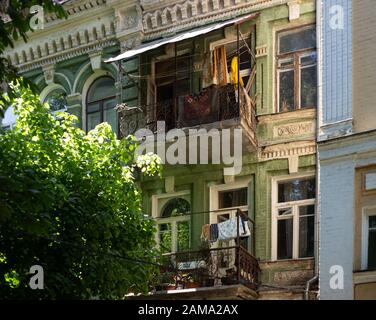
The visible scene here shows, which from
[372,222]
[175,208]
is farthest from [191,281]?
[372,222]

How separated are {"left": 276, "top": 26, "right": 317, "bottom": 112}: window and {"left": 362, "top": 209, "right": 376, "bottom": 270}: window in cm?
273

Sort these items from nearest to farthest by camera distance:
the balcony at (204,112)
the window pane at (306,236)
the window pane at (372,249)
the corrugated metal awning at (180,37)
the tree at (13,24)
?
the tree at (13,24)
the window pane at (372,249)
the window pane at (306,236)
the balcony at (204,112)
the corrugated metal awning at (180,37)

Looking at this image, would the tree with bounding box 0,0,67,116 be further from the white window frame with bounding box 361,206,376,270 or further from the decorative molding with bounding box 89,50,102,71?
the decorative molding with bounding box 89,50,102,71

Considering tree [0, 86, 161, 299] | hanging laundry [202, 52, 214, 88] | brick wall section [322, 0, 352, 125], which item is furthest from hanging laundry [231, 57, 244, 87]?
tree [0, 86, 161, 299]

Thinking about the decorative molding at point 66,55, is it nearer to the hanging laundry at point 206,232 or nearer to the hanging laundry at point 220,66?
the hanging laundry at point 220,66

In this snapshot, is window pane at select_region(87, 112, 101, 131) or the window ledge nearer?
the window ledge

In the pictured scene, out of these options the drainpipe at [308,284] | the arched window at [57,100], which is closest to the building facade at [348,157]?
the drainpipe at [308,284]

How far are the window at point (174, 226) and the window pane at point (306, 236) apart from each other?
7.64ft

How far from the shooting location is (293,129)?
1650 centimetres

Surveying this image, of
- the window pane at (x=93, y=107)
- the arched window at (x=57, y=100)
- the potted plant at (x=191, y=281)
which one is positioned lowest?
the potted plant at (x=191, y=281)

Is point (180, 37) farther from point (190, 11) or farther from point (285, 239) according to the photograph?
point (285, 239)

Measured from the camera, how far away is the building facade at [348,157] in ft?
47.0

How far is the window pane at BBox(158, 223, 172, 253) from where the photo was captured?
1753 centimetres

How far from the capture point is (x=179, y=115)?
17203mm
